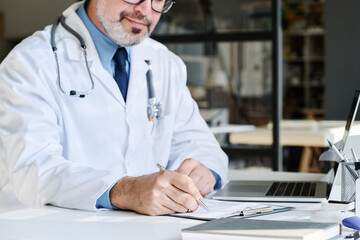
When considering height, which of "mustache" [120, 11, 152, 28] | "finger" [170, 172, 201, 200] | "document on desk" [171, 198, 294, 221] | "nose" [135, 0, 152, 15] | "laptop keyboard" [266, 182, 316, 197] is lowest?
"laptop keyboard" [266, 182, 316, 197]

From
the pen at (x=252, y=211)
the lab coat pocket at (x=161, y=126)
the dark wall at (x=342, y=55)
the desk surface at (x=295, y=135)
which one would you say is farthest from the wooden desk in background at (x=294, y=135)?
the pen at (x=252, y=211)

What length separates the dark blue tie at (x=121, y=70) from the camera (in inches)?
76.3

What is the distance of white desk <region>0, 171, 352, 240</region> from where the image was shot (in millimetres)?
1168

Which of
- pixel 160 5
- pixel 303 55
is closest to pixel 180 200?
pixel 160 5

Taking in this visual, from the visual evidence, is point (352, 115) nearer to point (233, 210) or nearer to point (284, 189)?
point (284, 189)

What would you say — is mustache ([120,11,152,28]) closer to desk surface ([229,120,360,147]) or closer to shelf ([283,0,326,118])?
desk surface ([229,120,360,147])

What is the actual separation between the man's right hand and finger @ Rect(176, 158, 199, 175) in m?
0.20

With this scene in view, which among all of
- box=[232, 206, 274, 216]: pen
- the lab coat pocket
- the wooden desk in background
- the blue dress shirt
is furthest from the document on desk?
the wooden desk in background

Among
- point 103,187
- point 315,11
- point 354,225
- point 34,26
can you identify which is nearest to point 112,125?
point 103,187

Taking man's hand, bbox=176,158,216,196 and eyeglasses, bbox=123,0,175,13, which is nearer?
man's hand, bbox=176,158,216,196

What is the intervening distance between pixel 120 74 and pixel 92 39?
147 mm

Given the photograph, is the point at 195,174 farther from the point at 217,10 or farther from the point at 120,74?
the point at 217,10

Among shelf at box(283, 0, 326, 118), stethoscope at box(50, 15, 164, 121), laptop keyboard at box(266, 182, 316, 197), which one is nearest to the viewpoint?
laptop keyboard at box(266, 182, 316, 197)

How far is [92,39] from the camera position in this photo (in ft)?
6.34
